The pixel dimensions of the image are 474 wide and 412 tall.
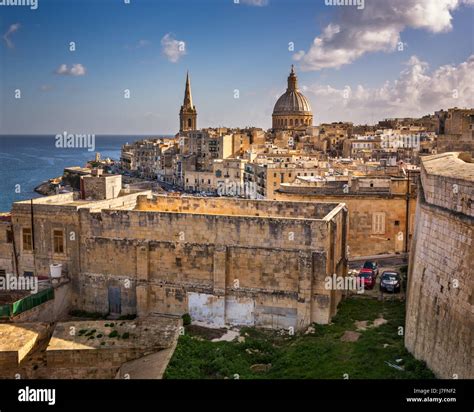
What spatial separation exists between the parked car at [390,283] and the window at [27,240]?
43.8 ft

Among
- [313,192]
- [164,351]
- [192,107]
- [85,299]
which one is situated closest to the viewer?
[164,351]

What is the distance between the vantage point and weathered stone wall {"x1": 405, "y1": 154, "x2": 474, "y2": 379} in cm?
1132

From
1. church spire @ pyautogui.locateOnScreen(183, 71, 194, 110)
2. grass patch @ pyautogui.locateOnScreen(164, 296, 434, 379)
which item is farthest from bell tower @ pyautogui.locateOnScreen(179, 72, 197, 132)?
grass patch @ pyautogui.locateOnScreen(164, 296, 434, 379)

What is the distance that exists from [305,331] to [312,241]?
9.21ft

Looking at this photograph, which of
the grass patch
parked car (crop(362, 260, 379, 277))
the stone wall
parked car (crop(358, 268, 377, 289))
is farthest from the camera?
parked car (crop(362, 260, 379, 277))

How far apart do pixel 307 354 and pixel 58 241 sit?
1036cm

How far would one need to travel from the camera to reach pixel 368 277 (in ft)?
69.6

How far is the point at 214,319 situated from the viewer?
18.1 m

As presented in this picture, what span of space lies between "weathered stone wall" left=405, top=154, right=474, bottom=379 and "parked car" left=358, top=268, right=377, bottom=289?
19.4ft

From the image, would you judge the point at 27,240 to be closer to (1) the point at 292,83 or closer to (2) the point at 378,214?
(2) the point at 378,214

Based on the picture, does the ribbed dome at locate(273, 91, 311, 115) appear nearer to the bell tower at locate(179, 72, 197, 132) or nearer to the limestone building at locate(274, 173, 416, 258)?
the bell tower at locate(179, 72, 197, 132)
